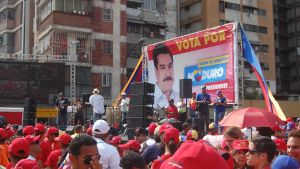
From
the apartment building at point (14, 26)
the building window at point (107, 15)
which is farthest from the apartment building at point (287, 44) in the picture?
the apartment building at point (14, 26)

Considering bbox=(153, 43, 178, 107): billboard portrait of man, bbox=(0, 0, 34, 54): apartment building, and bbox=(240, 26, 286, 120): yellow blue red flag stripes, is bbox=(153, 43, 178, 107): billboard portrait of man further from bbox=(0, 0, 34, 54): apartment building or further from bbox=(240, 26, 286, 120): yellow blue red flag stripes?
bbox=(0, 0, 34, 54): apartment building

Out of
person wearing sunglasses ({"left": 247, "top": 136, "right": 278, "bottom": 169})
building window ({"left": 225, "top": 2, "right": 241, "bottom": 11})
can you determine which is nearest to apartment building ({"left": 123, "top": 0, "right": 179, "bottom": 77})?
building window ({"left": 225, "top": 2, "right": 241, "bottom": 11})

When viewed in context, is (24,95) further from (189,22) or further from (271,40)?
(271,40)

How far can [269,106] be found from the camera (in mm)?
15539

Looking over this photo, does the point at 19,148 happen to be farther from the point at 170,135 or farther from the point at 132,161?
the point at 170,135

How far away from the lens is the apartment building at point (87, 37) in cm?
3709

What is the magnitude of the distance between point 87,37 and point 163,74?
1648 cm

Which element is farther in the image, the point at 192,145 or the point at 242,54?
the point at 242,54

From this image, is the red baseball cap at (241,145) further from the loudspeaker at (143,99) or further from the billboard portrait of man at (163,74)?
the billboard portrait of man at (163,74)

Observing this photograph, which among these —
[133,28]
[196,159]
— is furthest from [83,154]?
[133,28]

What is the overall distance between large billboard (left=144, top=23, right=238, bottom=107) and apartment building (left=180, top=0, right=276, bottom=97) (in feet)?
86.3

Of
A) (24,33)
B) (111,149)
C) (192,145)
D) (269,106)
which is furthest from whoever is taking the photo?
(24,33)

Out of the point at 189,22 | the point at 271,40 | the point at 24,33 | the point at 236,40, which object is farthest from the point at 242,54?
the point at 271,40

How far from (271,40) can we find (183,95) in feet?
129
